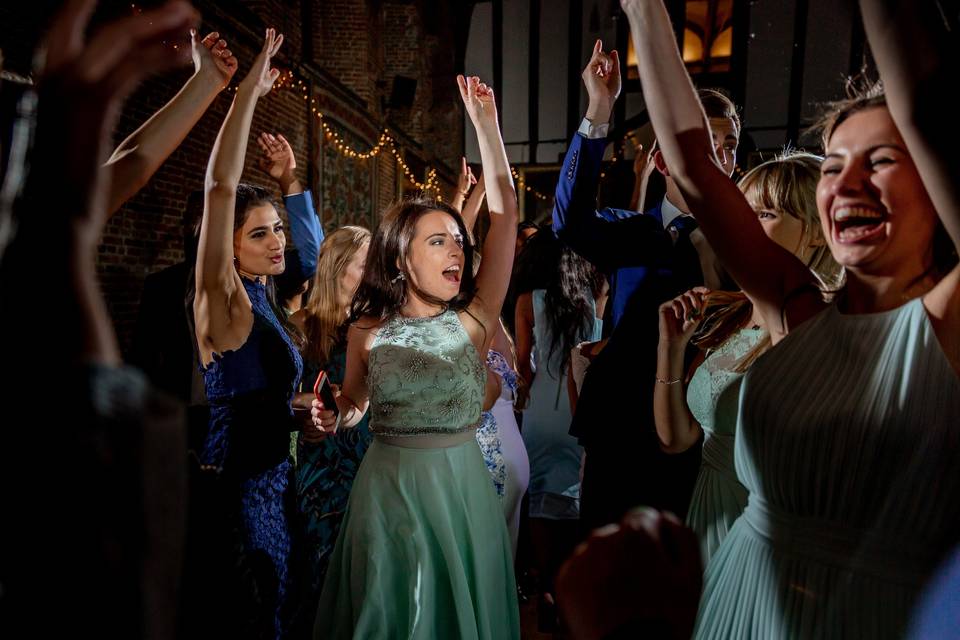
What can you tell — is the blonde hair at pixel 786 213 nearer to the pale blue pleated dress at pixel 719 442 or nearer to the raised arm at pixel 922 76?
the pale blue pleated dress at pixel 719 442

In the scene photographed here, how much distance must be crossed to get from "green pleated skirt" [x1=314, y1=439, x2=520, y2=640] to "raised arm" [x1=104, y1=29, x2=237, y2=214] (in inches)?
48.2

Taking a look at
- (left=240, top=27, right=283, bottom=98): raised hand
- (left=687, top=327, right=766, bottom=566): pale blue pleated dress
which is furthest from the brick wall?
(left=687, top=327, right=766, bottom=566): pale blue pleated dress

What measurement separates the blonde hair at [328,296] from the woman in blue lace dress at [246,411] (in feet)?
2.43

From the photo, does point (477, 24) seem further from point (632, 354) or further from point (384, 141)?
point (632, 354)

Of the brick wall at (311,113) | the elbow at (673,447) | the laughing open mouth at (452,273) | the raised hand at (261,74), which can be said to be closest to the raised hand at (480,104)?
the laughing open mouth at (452,273)

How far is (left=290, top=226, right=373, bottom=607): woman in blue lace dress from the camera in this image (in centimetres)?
278

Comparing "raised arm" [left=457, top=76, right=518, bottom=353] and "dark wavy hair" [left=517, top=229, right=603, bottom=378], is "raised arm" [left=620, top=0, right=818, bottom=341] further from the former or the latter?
"dark wavy hair" [left=517, top=229, right=603, bottom=378]

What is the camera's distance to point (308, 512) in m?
2.76

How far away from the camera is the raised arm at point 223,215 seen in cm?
168

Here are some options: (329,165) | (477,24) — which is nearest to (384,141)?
(329,165)

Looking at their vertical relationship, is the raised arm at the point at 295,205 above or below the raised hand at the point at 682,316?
above

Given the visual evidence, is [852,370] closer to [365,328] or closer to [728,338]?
[728,338]

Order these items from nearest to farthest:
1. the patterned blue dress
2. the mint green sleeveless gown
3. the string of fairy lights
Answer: the mint green sleeveless gown < the patterned blue dress < the string of fairy lights

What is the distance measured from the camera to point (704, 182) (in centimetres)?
116
